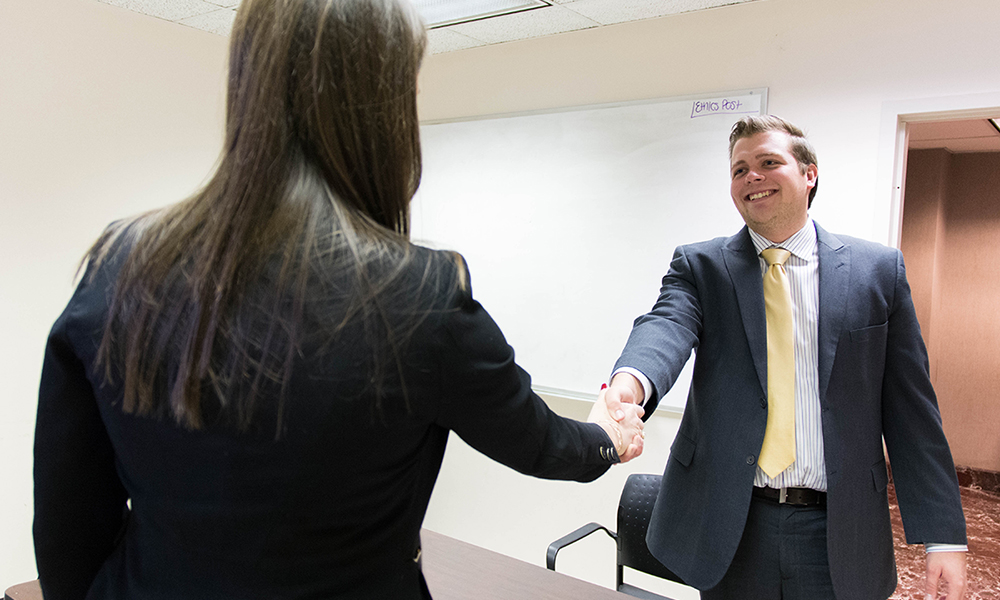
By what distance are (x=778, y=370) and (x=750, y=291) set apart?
210 mm

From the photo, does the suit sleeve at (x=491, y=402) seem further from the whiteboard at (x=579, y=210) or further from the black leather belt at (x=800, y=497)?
the whiteboard at (x=579, y=210)

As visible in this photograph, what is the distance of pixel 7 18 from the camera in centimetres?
312

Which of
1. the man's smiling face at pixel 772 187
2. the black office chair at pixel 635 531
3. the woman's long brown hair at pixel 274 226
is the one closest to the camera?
the woman's long brown hair at pixel 274 226

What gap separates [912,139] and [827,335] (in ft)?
15.6

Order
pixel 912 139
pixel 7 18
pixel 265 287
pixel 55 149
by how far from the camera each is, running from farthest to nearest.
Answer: pixel 912 139
pixel 55 149
pixel 7 18
pixel 265 287

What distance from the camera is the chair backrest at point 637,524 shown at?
2.37 meters

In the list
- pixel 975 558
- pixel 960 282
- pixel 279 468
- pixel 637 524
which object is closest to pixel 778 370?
pixel 637 524

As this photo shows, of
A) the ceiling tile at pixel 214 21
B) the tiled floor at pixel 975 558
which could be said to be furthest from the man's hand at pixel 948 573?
the ceiling tile at pixel 214 21

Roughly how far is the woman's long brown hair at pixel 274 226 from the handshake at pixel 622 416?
71 centimetres

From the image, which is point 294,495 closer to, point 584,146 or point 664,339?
point 664,339

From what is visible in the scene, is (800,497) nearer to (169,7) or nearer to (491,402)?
(491,402)

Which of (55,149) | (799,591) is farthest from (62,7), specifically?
Result: (799,591)

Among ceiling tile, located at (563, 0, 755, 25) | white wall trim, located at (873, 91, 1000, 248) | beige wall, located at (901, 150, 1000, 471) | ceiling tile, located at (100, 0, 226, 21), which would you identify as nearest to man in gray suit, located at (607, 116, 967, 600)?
white wall trim, located at (873, 91, 1000, 248)

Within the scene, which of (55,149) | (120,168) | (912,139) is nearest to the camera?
(55,149)
